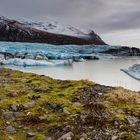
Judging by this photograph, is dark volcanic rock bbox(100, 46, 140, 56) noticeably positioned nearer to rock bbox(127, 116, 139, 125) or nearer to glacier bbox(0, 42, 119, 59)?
glacier bbox(0, 42, 119, 59)

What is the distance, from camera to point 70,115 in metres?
9.05

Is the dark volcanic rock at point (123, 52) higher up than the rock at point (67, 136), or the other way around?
the rock at point (67, 136)

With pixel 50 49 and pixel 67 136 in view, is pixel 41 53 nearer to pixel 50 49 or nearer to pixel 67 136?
pixel 50 49

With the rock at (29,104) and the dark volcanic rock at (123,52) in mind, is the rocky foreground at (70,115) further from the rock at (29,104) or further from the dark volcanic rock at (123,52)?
the dark volcanic rock at (123,52)

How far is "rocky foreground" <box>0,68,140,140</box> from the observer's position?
7.89 meters

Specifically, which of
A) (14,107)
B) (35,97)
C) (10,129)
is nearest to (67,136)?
(10,129)

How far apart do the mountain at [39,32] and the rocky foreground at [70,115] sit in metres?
164

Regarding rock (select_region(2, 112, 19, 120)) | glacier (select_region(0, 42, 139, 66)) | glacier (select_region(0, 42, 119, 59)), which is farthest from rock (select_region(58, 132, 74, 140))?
glacier (select_region(0, 42, 119, 59))

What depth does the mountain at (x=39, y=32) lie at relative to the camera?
18025cm

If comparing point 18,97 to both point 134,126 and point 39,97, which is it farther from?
point 134,126

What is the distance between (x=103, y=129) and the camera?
804 centimetres

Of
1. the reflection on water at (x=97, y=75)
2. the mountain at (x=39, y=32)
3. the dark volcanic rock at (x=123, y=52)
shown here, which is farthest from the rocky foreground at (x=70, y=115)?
the mountain at (x=39, y=32)

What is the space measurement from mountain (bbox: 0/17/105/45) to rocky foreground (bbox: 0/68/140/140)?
164 metres

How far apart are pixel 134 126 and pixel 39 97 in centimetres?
342
